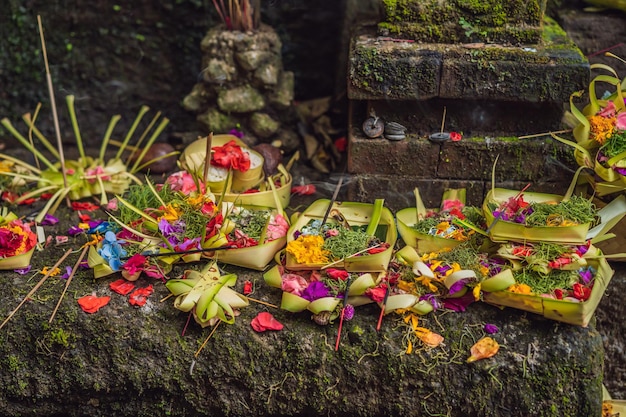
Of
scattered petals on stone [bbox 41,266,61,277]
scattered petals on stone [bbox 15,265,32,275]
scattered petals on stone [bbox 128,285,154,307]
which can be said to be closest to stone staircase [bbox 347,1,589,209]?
scattered petals on stone [bbox 128,285,154,307]

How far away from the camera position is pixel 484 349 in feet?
6.97

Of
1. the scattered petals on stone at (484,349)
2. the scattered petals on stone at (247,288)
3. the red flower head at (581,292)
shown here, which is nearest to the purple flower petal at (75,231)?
the scattered petals on stone at (247,288)

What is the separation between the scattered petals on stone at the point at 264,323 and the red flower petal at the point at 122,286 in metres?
0.47

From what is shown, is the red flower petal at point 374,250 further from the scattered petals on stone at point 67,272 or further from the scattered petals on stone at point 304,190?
the scattered petals on stone at point 67,272

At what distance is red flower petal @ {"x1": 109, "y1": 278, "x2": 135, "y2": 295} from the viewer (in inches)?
92.5

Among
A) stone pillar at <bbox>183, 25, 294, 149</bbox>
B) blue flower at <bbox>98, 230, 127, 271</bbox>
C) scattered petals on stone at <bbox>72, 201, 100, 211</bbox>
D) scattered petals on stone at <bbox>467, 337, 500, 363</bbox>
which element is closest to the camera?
scattered petals on stone at <bbox>467, 337, 500, 363</bbox>

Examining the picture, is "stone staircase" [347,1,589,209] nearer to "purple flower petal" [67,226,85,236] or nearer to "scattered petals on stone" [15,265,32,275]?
"purple flower petal" [67,226,85,236]

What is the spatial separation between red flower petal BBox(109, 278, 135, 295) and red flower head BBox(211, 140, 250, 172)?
0.61 meters

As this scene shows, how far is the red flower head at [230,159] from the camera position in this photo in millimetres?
2688

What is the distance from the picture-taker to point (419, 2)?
2564mm

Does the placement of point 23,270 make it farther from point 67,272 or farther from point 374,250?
point 374,250

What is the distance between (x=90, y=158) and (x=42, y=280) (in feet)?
3.10

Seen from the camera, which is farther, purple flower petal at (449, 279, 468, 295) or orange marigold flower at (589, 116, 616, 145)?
orange marigold flower at (589, 116, 616, 145)

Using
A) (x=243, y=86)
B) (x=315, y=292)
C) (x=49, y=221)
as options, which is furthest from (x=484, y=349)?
(x=49, y=221)
